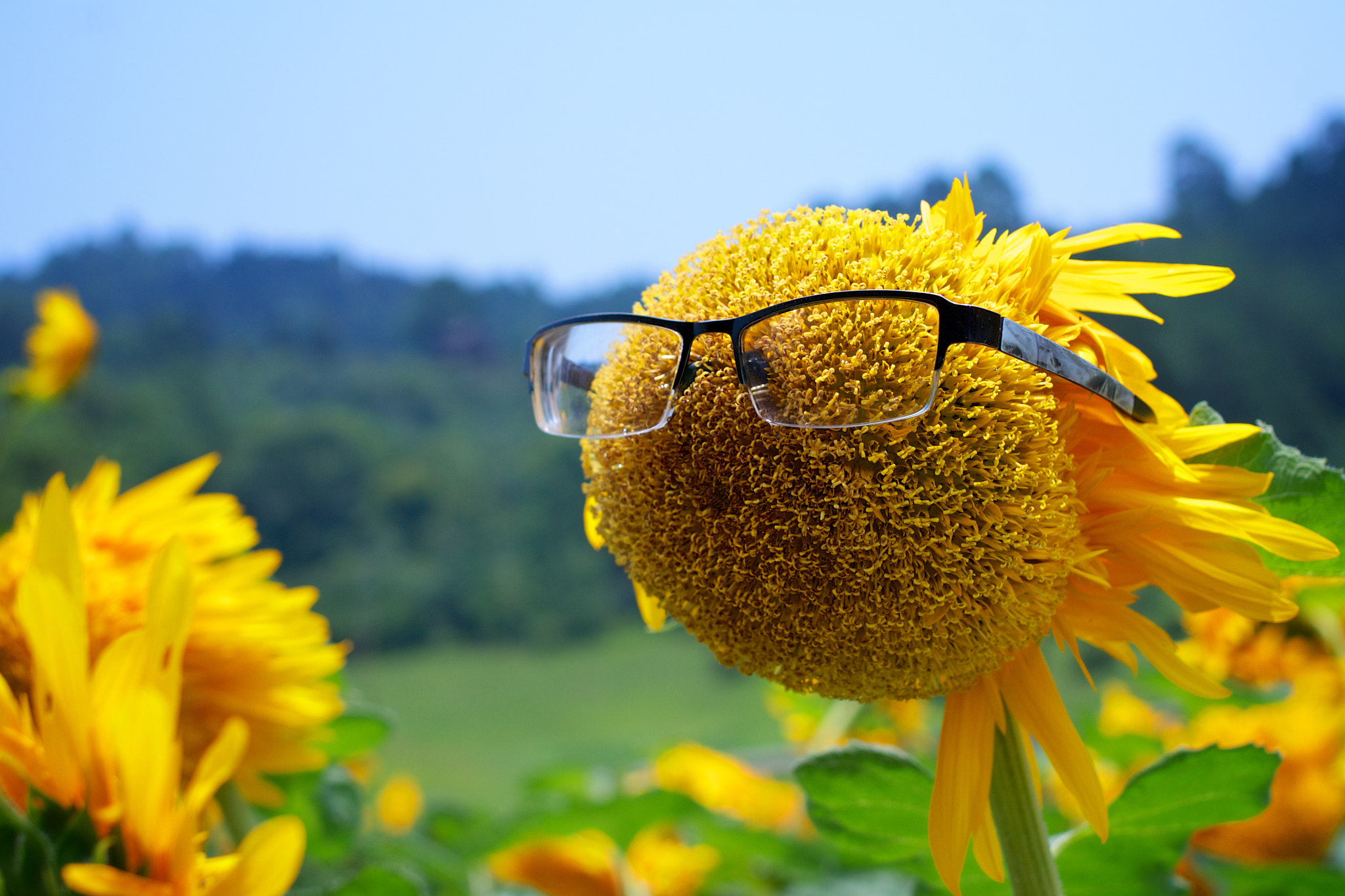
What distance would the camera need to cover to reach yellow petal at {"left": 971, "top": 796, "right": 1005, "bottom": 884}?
1.57 ft

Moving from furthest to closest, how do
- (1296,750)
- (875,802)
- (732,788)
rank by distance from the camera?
A: 1. (732,788)
2. (1296,750)
3. (875,802)

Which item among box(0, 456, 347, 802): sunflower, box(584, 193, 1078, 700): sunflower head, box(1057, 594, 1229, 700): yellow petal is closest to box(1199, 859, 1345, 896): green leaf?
box(1057, 594, 1229, 700): yellow petal

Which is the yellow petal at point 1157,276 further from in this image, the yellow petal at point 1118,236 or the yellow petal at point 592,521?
the yellow petal at point 592,521

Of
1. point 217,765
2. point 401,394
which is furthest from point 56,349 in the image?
point 401,394

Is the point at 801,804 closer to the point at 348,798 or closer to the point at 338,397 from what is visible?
the point at 348,798

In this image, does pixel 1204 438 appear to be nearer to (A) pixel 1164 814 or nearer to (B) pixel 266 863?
(A) pixel 1164 814

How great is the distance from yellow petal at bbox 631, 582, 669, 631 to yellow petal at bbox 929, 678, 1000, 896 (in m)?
0.19

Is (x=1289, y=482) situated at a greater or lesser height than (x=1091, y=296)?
lesser

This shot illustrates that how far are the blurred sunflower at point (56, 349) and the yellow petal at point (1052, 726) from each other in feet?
10.2

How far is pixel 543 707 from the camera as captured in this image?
20.4ft

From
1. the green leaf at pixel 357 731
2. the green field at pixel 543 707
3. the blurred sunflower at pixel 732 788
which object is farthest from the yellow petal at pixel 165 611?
the blurred sunflower at pixel 732 788

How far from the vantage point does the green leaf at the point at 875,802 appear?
0.54 metres

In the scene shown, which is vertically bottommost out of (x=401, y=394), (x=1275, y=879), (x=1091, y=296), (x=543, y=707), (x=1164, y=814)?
(x=543, y=707)

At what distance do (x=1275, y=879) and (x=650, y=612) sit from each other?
0.69 metres
